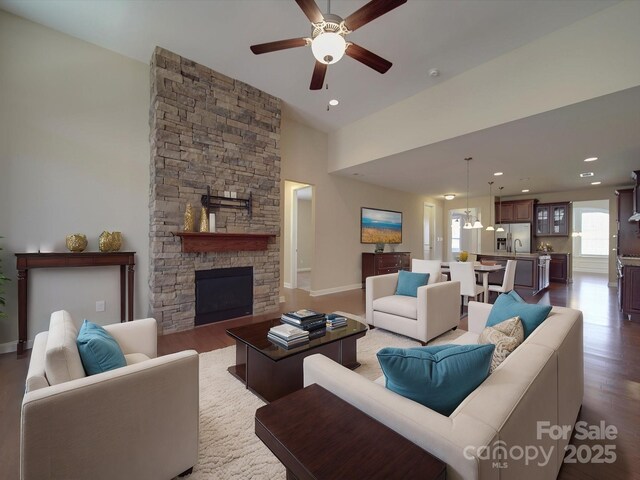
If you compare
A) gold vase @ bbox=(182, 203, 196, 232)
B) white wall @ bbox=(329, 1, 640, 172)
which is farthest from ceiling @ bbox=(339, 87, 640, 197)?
gold vase @ bbox=(182, 203, 196, 232)

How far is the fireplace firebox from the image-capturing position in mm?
3822

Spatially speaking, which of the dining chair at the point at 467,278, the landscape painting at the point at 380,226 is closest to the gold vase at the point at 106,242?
the dining chair at the point at 467,278

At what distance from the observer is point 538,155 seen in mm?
4625

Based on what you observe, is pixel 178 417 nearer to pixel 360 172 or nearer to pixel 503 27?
pixel 503 27

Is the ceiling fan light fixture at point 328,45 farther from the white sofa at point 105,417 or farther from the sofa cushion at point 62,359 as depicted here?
the sofa cushion at point 62,359

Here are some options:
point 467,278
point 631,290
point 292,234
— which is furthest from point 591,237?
point 292,234

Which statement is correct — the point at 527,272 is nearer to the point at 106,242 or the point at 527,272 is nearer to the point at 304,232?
the point at 304,232

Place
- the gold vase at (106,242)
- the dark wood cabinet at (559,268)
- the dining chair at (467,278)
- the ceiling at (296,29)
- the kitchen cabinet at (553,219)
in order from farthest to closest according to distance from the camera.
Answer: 1. the kitchen cabinet at (553,219)
2. the dark wood cabinet at (559,268)
3. the dining chair at (467,278)
4. the gold vase at (106,242)
5. the ceiling at (296,29)

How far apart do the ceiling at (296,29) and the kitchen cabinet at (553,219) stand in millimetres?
6775

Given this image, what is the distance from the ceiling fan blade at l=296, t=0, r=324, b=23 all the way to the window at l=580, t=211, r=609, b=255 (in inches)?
522

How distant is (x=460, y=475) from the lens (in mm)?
708

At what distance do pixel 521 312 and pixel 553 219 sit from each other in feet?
27.9

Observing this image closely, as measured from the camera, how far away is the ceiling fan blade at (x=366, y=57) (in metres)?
2.31

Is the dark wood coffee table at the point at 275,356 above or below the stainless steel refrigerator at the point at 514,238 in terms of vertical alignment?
below
